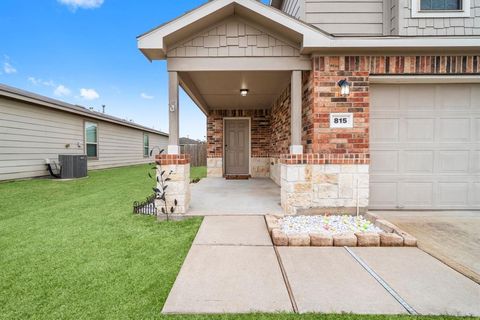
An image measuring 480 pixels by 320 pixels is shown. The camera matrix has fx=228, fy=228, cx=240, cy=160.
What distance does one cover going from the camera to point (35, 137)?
26.3ft

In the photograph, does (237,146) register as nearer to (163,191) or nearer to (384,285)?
(163,191)

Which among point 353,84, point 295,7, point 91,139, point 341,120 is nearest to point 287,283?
point 341,120

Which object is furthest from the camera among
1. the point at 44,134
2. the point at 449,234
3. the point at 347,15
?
the point at 44,134

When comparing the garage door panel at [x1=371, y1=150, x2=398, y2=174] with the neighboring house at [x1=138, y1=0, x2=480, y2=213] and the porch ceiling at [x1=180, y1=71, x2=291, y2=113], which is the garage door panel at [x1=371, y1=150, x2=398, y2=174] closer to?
the neighboring house at [x1=138, y1=0, x2=480, y2=213]

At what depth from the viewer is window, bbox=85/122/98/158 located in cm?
1074

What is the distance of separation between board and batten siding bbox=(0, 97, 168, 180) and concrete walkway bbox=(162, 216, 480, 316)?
8140 mm

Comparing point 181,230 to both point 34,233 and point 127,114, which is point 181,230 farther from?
point 127,114

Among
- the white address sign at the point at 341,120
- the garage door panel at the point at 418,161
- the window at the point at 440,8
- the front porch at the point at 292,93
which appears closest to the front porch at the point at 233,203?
the front porch at the point at 292,93

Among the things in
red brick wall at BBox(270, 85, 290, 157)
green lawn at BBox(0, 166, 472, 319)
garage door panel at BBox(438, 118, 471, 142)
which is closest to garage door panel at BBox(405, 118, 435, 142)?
garage door panel at BBox(438, 118, 471, 142)

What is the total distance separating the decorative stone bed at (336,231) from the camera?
2.69 meters

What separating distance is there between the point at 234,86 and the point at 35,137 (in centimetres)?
748

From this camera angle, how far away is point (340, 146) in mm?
3770

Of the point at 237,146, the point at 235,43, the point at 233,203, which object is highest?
the point at 235,43

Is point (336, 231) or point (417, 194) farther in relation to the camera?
point (417, 194)
